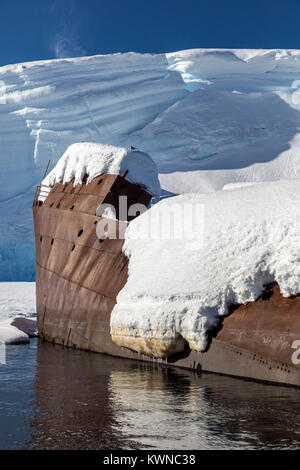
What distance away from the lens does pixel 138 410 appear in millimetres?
4281

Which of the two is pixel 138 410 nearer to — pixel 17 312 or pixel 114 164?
pixel 114 164

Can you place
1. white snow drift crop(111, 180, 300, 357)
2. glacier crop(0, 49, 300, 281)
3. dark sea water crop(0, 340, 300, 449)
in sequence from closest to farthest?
1. dark sea water crop(0, 340, 300, 449)
2. white snow drift crop(111, 180, 300, 357)
3. glacier crop(0, 49, 300, 281)

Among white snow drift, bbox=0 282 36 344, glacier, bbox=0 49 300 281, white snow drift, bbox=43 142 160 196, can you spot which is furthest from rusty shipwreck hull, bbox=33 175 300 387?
glacier, bbox=0 49 300 281

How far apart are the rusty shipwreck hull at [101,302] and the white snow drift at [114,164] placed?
0.48 ft

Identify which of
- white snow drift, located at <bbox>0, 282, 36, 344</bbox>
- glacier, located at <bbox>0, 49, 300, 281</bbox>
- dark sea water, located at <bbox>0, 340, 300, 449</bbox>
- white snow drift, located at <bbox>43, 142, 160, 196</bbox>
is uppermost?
glacier, located at <bbox>0, 49, 300, 281</bbox>

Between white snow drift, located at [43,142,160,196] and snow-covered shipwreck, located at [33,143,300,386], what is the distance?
7cm

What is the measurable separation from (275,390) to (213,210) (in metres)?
2.28

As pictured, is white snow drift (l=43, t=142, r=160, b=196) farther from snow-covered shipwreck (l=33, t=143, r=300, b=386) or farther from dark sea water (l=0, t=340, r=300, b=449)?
dark sea water (l=0, t=340, r=300, b=449)

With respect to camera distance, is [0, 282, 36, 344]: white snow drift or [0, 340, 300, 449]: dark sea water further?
[0, 282, 36, 344]: white snow drift

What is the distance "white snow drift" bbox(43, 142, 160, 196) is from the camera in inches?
338

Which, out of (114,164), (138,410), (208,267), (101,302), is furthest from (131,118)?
(138,410)

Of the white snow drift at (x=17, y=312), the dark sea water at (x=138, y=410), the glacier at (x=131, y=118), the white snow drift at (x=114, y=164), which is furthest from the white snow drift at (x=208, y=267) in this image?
the glacier at (x=131, y=118)

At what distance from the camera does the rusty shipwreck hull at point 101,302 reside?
5.22 meters

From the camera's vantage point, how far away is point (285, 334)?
16.7ft
